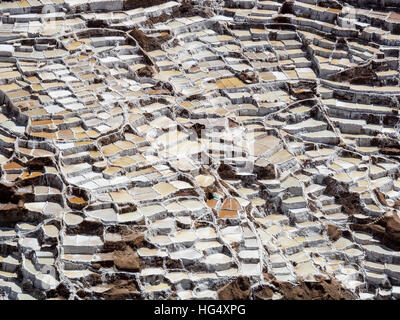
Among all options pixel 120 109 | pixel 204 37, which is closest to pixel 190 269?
pixel 120 109

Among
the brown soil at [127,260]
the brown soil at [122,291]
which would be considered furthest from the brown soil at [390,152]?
the brown soil at [122,291]

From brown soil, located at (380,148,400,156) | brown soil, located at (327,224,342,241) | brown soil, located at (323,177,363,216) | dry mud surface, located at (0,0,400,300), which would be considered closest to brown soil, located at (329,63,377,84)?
dry mud surface, located at (0,0,400,300)

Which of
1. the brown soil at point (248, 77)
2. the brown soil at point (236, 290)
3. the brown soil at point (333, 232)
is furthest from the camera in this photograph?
the brown soil at point (248, 77)

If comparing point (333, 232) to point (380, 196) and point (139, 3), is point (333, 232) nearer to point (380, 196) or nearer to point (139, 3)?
point (380, 196)

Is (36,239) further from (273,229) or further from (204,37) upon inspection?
(204,37)

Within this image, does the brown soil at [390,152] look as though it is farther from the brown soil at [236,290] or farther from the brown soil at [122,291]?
the brown soil at [122,291]
